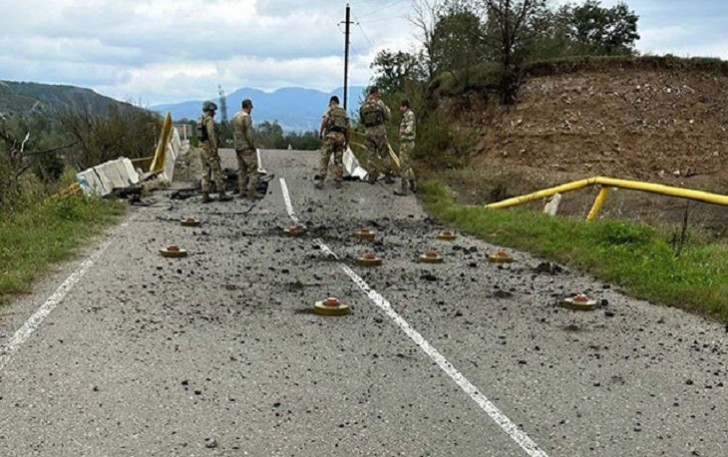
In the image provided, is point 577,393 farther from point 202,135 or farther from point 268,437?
point 202,135

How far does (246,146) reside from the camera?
16.9 meters

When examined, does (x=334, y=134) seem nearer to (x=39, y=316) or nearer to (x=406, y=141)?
(x=406, y=141)

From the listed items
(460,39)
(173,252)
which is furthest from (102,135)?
(173,252)

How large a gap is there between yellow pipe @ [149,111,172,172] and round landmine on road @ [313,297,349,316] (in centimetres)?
1554

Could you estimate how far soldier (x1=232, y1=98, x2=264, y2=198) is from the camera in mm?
16906

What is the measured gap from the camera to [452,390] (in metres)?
5.54

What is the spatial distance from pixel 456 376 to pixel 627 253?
17.5 feet

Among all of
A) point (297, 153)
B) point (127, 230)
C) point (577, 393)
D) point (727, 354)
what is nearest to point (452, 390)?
point (577, 393)

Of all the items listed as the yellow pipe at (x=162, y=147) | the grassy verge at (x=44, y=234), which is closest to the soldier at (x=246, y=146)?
the grassy verge at (x=44, y=234)

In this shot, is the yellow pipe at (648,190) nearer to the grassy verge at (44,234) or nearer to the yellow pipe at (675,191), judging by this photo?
the yellow pipe at (675,191)

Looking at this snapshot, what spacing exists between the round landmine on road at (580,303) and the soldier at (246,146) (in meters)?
10.2

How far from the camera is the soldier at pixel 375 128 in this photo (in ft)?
61.1

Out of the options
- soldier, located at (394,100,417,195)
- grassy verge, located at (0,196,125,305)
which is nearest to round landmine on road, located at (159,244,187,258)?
grassy verge, located at (0,196,125,305)

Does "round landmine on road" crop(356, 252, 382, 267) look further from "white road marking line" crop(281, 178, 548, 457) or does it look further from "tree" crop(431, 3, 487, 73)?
"tree" crop(431, 3, 487, 73)
